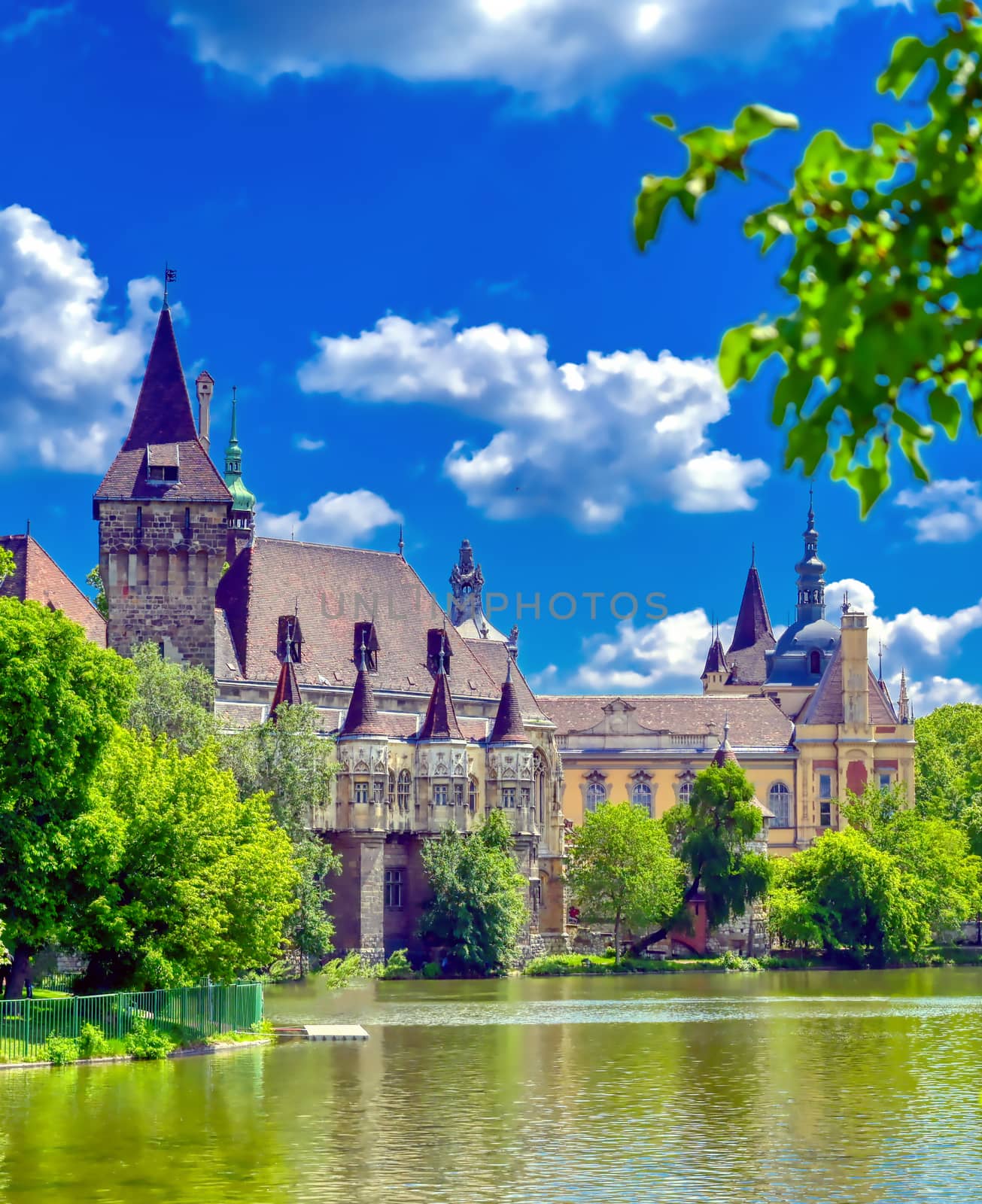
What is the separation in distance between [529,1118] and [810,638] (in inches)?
5115

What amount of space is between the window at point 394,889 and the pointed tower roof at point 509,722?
11644 mm

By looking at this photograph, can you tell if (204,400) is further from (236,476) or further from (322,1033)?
(322,1033)

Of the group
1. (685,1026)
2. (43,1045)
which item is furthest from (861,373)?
(685,1026)

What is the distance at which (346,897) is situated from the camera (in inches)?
4107

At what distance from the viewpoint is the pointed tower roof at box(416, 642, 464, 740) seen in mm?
111250

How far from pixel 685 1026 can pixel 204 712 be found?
110 ft

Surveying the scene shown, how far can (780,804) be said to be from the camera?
150m

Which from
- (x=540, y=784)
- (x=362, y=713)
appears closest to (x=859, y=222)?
(x=362, y=713)

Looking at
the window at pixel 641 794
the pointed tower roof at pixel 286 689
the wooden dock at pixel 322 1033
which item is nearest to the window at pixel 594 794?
the window at pixel 641 794

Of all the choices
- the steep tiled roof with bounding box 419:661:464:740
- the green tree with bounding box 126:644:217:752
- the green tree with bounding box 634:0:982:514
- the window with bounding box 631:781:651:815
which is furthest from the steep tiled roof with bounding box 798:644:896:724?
the green tree with bounding box 634:0:982:514

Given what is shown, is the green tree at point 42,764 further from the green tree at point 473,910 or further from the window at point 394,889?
the window at point 394,889

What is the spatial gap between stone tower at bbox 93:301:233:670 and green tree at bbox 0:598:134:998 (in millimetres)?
50729

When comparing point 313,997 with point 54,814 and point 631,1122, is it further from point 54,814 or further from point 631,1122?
point 631,1122

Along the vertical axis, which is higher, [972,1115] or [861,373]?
[861,373]
